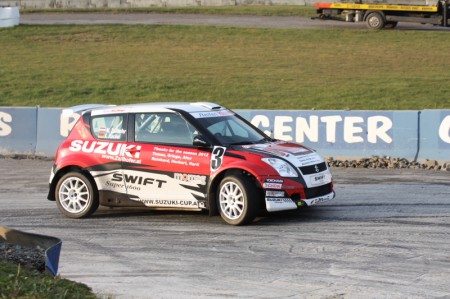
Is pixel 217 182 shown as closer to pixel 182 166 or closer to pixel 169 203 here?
pixel 182 166

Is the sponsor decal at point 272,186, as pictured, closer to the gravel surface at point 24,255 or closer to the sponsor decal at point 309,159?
the sponsor decal at point 309,159

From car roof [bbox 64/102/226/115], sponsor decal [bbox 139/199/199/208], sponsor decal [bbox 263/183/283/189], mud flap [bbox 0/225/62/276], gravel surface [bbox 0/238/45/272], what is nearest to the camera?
mud flap [bbox 0/225/62/276]

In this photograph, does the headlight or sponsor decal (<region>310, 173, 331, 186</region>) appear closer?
the headlight

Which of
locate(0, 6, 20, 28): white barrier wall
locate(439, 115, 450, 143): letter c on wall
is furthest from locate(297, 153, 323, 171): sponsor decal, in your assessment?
locate(0, 6, 20, 28): white barrier wall

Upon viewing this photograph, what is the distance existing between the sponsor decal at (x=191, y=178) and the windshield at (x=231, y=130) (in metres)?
0.56

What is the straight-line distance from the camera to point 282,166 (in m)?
12.2

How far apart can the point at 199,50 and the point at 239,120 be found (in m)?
21.9

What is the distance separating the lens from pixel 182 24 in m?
41.0

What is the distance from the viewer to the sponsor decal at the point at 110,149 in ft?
42.9

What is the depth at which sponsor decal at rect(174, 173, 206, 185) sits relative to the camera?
41.0 feet

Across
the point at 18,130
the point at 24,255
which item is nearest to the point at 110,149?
the point at 24,255

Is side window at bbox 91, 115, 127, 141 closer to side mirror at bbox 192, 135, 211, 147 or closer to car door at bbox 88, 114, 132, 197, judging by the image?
car door at bbox 88, 114, 132, 197

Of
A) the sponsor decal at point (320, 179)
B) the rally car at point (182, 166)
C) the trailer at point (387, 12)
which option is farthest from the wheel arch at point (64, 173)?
the trailer at point (387, 12)

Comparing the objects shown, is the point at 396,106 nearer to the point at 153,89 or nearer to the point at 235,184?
the point at 153,89
